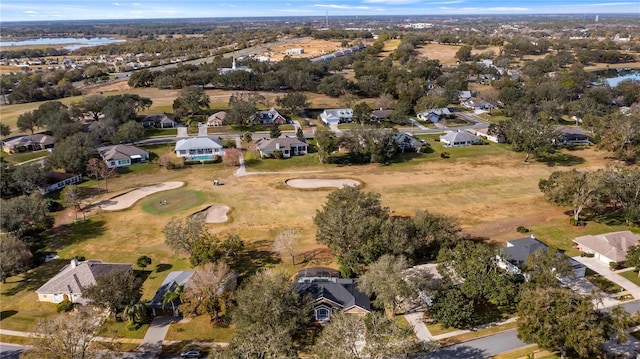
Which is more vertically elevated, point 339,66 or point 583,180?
point 339,66

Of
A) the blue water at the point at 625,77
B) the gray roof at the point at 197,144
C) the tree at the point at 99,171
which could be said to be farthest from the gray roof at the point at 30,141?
the blue water at the point at 625,77

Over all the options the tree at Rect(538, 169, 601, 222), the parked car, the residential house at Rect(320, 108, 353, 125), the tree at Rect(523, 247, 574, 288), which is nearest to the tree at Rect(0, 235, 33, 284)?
the parked car

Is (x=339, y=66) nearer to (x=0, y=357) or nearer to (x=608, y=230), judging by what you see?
(x=608, y=230)

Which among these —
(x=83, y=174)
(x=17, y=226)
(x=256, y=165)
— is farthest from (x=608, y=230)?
(x=83, y=174)

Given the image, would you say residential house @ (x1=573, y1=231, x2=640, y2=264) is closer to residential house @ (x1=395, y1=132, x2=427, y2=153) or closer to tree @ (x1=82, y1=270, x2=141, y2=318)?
residential house @ (x1=395, y1=132, x2=427, y2=153)

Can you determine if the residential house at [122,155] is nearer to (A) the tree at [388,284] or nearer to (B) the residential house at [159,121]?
(B) the residential house at [159,121]

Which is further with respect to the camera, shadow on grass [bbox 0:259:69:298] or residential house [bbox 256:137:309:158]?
residential house [bbox 256:137:309:158]
